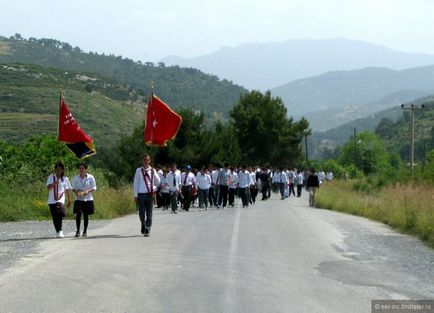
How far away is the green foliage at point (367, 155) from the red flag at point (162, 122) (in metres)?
103

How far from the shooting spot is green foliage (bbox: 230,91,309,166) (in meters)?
80.9

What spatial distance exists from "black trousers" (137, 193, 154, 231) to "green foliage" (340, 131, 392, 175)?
10780 cm

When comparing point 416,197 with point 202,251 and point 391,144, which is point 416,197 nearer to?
point 202,251

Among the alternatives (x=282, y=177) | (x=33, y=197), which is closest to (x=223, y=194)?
(x=33, y=197)

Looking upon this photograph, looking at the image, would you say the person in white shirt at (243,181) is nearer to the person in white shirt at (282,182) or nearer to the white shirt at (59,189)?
the person in white shirt at (282,182)

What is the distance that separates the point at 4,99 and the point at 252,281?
103 metres

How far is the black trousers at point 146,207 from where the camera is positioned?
16191 mm

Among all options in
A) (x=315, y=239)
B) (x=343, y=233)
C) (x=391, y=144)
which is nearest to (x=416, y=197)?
(x=343, y=233)

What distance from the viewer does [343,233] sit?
1758 cm

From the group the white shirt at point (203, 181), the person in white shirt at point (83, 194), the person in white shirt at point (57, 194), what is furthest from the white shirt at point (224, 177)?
the person in white shirt at point (57, 194)

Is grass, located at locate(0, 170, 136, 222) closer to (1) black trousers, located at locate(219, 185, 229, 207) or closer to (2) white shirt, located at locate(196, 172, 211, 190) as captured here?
(2) white shirt, located at locate(196, 172, 211, 190)

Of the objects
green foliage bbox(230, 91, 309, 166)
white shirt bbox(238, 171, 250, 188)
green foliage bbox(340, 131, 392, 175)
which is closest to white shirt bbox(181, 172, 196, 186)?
white shirt bbox(238, 171, 250, 188)

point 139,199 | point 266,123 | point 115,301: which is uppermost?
point 266,123

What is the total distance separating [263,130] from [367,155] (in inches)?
2046
